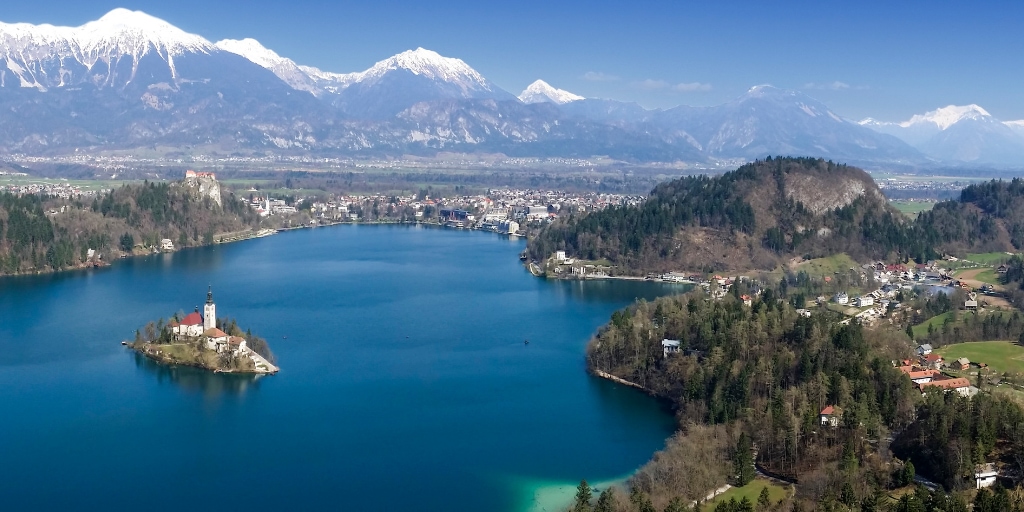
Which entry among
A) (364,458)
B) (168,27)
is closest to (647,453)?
(364,458)

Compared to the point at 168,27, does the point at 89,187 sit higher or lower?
lower

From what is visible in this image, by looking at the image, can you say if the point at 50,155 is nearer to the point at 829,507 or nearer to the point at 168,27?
the point at 168,27

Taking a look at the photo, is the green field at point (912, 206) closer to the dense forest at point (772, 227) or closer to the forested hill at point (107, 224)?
the dense forest at point (772, 227)

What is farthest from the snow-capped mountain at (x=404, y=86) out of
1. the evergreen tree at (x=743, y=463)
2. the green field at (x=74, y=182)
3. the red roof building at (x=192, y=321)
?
the evergreen tree at (x=743, y=463)

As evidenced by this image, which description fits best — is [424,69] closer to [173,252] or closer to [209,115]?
[209,115]

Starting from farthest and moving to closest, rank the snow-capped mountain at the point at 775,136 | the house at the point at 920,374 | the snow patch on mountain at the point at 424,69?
the snow patch on mountain at the point at 424,69
the snow-capped mountain at the point at 775,136
the house at the point at 920,374

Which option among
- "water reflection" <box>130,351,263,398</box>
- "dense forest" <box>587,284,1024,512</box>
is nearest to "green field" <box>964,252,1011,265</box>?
"dense forest" <box>587,284,1024,512</box>
